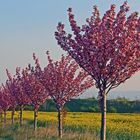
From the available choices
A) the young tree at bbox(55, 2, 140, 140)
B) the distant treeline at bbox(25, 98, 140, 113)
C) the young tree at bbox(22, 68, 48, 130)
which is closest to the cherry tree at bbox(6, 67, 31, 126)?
the young tree at bbox(22, 68, 48, 130)

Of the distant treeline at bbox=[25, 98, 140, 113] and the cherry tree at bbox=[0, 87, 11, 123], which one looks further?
the distant treeline at bbox=[25, 98, 140, 113]

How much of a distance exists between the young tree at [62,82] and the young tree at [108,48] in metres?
9.40

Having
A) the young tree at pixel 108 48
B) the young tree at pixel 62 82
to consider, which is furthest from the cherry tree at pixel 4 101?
the young tree at pixel 108 48

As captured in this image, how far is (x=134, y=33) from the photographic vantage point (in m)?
16.0

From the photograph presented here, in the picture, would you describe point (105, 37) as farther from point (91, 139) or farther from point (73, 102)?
point (73, 102)

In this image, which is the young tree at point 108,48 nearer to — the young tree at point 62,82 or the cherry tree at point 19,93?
the young tree at point 62,82

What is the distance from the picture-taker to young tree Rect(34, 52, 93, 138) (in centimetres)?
2545

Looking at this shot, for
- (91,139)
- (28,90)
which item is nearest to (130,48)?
(91,139)

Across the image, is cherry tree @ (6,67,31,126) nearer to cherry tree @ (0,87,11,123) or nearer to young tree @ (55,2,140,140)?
cherry tree @ (0,87,11,123)

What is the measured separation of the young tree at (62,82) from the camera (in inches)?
1002

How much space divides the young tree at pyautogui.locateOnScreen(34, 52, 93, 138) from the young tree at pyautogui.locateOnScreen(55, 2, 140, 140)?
940 cm

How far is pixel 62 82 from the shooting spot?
83.7 ft

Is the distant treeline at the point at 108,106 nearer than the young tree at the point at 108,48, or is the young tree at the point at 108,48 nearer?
the young tree at the point at 108,48

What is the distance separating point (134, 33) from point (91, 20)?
1438 mm
